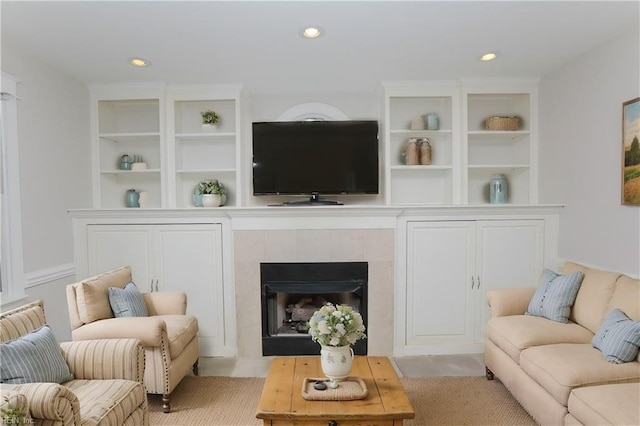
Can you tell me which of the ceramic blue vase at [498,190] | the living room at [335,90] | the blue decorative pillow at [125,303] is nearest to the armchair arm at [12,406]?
the blue decorative pillow at [125,303]

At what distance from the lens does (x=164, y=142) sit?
3.82 metres

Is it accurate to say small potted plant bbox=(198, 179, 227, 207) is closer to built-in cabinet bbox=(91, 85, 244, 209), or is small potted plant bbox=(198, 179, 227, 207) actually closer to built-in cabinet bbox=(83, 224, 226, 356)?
built-in cabinet bbox=(91, 85, 244, 209)

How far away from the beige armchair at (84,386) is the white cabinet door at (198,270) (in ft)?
4.68

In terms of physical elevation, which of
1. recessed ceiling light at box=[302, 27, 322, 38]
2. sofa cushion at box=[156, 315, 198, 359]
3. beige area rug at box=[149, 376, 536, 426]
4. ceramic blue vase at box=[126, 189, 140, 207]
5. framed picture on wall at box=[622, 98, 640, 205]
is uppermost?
recessed ceiling light at box=[302, 27, 322, 38]

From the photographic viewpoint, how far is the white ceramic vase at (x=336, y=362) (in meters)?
2.16

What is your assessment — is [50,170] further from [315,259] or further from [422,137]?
[422,137]

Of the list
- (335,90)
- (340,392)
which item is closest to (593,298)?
(340,392)

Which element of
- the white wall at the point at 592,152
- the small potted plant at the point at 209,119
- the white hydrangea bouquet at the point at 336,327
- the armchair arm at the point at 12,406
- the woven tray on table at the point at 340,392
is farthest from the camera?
the small potted plant at the point at 209,119

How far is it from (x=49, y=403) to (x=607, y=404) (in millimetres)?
2417

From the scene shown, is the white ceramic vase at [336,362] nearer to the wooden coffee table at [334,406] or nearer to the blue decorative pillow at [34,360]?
the wooden coffee table at [334,406]

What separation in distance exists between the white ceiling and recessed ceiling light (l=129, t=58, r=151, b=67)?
76 mm

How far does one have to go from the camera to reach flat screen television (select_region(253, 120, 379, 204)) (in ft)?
12.4

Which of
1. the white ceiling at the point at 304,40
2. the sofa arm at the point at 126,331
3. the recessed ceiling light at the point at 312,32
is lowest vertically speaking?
the sofa arm at the point at 126,331

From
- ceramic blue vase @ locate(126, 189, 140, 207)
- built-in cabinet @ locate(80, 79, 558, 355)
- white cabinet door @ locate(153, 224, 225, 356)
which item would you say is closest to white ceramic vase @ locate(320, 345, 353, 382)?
built-in cabinet @ locate(80, 79, 558, 355)
